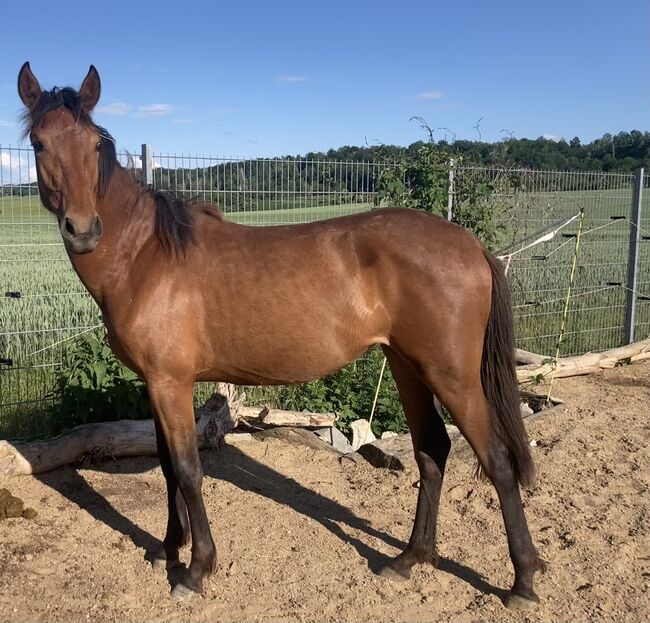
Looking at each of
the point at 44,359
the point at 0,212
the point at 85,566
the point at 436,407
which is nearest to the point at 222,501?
the point at 85,566

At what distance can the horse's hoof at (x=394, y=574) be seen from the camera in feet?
11.3

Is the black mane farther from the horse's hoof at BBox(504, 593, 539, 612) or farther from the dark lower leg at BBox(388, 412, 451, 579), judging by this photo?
the horse's hoof at BBox(504, 593, 539, 612)

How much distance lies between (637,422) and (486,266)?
3611 mm

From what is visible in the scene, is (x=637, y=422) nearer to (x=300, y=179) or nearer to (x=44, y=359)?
(x=300, y=179)

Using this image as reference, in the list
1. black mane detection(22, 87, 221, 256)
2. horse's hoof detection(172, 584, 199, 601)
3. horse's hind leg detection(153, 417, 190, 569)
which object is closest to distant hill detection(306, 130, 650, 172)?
black mane detection(22, 87, 221, 256)

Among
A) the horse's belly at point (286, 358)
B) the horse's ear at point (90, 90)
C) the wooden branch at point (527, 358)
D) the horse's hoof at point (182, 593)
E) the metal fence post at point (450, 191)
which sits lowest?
the horse's hoof at point (182, 593)

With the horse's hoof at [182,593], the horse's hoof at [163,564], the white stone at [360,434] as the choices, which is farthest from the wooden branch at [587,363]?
the horse's hoof at [182,593]

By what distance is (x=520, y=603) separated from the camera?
3.15 metres

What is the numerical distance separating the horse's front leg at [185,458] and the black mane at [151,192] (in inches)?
29.7

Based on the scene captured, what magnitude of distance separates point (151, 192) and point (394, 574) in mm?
2580

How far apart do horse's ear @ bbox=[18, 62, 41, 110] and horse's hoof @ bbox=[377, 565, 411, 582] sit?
317 centimetres

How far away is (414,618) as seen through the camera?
3082mm

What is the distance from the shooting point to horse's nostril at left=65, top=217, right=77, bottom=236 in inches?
115

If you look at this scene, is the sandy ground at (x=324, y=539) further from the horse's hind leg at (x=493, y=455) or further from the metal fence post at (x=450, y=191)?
the metal fence post at (x=450, y=191)
